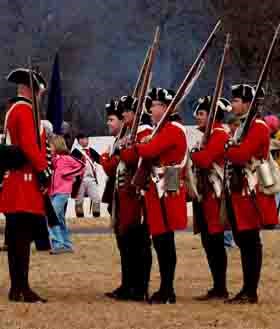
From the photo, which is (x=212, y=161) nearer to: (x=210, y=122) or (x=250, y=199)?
(x=210, y=122)

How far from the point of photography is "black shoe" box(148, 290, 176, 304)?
1101cm

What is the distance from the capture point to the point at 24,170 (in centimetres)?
1096

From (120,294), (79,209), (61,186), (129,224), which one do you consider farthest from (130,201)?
(79,209)

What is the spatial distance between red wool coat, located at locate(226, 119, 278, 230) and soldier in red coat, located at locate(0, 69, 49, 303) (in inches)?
58.6

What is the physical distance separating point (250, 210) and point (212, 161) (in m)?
0.69

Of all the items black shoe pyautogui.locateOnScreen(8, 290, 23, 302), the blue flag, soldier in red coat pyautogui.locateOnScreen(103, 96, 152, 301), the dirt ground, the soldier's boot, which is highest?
the blue flag

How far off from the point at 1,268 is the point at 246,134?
388cm

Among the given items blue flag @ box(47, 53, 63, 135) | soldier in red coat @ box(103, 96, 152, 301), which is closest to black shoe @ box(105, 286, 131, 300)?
soldier in red coat @ box(103, 96, 152, 301)

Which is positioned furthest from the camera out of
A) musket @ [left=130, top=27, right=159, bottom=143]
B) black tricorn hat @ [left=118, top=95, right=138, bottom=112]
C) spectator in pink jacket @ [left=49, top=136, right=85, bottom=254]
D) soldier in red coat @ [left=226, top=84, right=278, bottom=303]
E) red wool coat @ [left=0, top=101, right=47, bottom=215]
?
spectator in pink jacket @ [left=49, top=136, right=85, bottom=254]

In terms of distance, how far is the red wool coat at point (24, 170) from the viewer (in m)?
10.8

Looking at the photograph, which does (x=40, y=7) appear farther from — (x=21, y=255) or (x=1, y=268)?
(x=21, y=255)

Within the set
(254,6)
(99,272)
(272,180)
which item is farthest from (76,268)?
(254,6)

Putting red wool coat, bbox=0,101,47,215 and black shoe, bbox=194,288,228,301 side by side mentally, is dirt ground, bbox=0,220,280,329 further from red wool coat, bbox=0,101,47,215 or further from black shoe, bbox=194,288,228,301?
red wool coat, bbox=0,101,47,215

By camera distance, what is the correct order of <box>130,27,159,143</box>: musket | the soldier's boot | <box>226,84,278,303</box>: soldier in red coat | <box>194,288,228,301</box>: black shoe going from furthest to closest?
1. the soldier's boot
2. <box>194,288,228,301</box>: black shoe
3. <box>130,27,159,143</box>: musket
4. <box>226,84,278,303</box>: soldier in red coat
